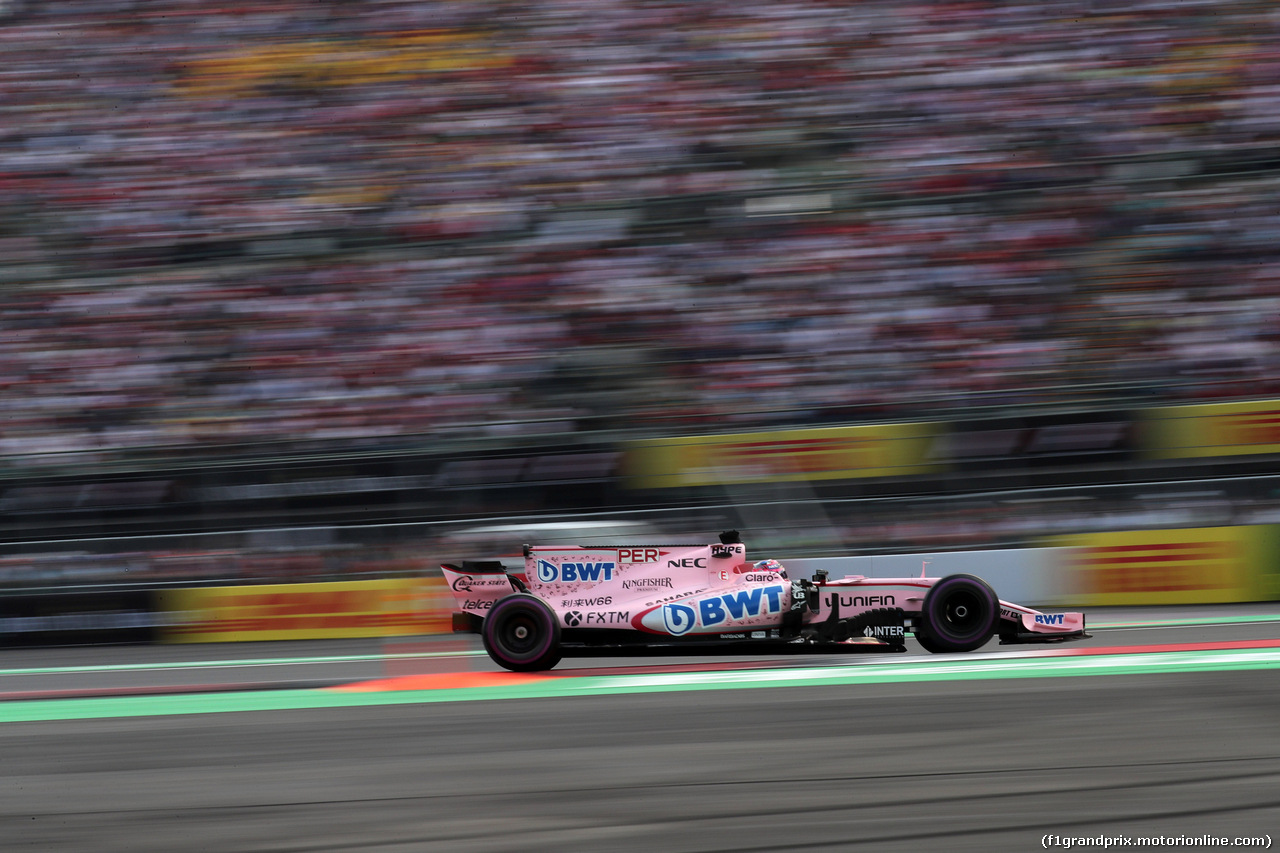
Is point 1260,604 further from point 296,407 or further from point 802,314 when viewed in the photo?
point 296,407

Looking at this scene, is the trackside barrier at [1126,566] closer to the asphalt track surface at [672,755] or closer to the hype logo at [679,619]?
the asphalt track surface at [672,755]

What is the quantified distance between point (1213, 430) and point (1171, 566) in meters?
1.12

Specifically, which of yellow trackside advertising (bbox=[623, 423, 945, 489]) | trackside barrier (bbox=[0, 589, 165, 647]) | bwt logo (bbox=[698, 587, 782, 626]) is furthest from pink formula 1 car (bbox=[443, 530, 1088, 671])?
trackside barrier (bbox=[0, 589, 165, 647])

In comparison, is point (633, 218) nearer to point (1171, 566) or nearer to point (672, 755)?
point (1171, 566)

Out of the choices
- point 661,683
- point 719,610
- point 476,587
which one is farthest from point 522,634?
point 719,610

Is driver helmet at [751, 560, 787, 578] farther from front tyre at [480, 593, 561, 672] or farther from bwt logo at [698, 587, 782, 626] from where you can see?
front tyre at [480, 593, 561, 672]

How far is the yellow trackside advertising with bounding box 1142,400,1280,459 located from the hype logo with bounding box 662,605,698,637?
4.40 m

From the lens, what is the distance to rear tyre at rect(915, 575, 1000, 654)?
6191 mm

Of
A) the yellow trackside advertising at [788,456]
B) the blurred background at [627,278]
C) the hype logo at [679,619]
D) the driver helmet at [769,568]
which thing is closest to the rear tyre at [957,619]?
the driver helmet at [769,568]

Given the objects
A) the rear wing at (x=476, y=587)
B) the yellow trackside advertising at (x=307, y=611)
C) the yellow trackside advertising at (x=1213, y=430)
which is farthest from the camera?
the yellow trackside advertising at (x=1213, y=430)

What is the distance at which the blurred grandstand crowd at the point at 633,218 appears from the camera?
10023 millimetres

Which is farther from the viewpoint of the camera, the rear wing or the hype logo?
the rear wing

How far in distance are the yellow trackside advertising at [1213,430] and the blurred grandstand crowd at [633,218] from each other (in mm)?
290

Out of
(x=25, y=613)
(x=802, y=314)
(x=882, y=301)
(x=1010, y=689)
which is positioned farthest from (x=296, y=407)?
(x=1010, y=689)
